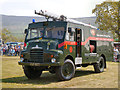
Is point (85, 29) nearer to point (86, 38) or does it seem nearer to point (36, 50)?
point (86, 38)

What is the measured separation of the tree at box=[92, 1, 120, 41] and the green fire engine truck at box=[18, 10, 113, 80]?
99.3 ft

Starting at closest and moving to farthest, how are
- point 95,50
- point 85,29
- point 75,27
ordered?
point 75,27, point 85,29, point 95,50

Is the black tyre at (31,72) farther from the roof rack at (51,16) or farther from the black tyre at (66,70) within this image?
the roof rack at (51,16)

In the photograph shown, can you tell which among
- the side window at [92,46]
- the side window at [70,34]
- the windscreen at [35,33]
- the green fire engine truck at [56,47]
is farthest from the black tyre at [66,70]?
the side window at [92,46]

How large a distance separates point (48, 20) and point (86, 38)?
2640mm

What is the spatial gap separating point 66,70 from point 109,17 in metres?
33.7

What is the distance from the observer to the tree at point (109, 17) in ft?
135

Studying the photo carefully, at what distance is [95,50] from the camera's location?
1306cm

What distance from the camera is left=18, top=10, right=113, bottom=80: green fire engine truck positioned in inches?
371

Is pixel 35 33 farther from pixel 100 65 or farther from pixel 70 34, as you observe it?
pixel 100 65

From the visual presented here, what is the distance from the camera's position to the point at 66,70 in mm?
9844

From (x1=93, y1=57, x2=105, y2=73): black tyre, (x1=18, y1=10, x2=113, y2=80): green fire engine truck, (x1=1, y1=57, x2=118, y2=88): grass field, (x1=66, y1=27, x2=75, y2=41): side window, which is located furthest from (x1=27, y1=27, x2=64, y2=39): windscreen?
(x1=93, y1=57, x2=105, y2=73): black tyre

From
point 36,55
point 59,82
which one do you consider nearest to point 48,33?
point 36,55

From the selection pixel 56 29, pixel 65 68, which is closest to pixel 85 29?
pixel 56 29
